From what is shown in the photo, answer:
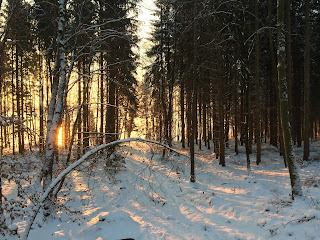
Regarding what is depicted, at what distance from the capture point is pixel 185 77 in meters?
18.6

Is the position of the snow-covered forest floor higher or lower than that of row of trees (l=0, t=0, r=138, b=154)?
lower

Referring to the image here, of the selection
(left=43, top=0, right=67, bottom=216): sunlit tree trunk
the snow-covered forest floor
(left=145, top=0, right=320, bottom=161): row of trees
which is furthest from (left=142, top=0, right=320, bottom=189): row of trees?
(left=43, top=0, right=67, bottom=216): sunlit tree trunk

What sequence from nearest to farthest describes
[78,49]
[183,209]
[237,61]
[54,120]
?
[54,120], [183,209], [78,49], [237,61]

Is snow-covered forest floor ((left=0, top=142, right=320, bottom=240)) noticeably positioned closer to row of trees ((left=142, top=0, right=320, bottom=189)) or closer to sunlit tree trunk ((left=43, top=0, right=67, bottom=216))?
sunlit tree trunk ((left=43, top=0, right=67, bottom=216))

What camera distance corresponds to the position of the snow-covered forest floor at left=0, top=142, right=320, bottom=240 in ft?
19.6

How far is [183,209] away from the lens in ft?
27.3

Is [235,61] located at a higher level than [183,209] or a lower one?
higher

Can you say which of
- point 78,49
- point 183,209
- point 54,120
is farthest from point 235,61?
point 54,120

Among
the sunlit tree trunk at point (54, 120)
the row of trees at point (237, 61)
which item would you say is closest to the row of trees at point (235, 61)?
the row of trees at point (237, 61)

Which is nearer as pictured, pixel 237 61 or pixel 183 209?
pixel 183 209

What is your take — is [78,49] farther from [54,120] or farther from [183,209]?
[183,209]

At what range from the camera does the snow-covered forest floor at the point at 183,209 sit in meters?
5.98

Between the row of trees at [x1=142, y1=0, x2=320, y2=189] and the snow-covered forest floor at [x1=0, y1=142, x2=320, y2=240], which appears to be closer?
the snow-covered forest floor at [x1=0, y1=142, x2=320, y2=240]

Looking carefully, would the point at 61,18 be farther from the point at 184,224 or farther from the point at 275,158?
the point at 275,158
